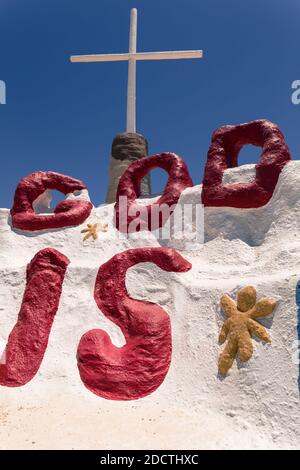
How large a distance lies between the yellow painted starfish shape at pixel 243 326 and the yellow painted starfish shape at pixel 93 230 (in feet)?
13.6

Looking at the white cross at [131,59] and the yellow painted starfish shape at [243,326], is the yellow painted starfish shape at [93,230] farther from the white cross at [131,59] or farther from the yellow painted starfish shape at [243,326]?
the white cross at [131,59]

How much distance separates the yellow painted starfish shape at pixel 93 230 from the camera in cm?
1025

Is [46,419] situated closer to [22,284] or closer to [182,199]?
[22,284]

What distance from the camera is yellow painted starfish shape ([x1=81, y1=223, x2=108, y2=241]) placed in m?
10.2

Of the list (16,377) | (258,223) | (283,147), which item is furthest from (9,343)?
(283,147)

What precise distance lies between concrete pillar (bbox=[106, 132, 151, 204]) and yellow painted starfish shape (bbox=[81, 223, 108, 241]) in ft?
15.2

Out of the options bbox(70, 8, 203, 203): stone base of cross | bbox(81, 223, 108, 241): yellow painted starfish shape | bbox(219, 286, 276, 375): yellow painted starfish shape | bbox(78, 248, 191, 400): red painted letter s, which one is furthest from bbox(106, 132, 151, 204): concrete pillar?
bbox(219, 286, 276, 375): yellow painted starfish shape

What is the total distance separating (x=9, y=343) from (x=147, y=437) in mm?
3914

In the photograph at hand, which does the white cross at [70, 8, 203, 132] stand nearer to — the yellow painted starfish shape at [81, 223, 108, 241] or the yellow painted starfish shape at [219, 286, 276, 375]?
the yellow painted starfish shape at [81, 223, 108, 241]

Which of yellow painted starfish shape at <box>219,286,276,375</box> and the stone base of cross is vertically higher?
the stone base of cross

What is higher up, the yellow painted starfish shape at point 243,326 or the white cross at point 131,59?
the white cross at point 131,59

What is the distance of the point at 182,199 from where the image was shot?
10141 millimetres

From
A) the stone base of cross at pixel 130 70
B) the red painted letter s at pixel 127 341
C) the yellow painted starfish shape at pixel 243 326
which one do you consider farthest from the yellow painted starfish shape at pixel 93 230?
the stone base of cross at pixel 130 70

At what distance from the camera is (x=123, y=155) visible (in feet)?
50.2
